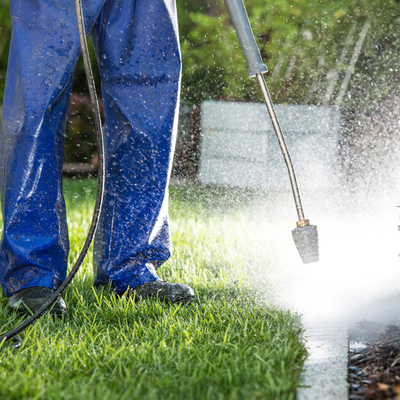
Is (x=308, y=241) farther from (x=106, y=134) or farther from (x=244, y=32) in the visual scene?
(x=106, y=134)

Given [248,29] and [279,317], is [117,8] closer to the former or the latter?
[248,29]

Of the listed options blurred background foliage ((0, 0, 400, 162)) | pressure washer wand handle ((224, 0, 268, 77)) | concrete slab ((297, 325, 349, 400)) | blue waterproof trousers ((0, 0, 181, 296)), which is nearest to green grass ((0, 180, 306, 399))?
concrete slab ((297, 325, 349, 400))

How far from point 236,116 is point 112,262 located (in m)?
4.62

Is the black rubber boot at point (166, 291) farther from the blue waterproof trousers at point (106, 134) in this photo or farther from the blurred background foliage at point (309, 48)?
the blurred background foliage at point (309, 48)

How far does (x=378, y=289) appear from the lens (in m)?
1.78

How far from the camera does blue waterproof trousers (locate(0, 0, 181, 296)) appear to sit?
1.62 m

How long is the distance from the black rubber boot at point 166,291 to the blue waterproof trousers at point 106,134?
0.12 ft

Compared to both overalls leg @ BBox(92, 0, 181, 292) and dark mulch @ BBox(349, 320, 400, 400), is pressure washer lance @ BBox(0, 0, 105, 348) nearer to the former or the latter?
overalls leg @ BBox(92, 0, 181, 292)

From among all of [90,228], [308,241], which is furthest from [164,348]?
[308,241]

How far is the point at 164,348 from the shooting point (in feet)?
4.19

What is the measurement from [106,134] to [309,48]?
4.34 m

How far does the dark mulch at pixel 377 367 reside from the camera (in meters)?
1.04

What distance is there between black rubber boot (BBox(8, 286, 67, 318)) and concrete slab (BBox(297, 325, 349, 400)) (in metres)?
0.72

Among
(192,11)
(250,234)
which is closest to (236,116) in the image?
(192,11)
